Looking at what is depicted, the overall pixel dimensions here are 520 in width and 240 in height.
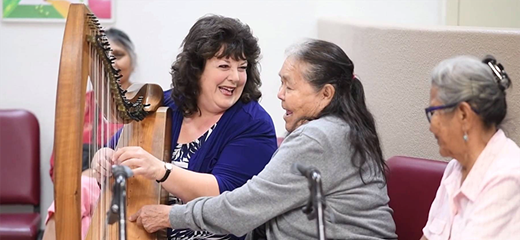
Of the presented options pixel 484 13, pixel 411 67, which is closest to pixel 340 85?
pixel 411 67

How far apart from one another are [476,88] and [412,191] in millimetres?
780

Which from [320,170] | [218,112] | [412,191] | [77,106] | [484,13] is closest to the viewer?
[77,106]

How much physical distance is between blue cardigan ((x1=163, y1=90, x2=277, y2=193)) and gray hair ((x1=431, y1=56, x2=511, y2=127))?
82 centimetres

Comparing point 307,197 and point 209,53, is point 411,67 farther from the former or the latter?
point 307,197

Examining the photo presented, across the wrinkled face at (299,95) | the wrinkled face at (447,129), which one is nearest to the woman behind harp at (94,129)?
the wrinkled face at (299,95)

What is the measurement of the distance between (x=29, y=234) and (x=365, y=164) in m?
2.20

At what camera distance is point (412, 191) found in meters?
2.41

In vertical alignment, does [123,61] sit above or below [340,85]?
below

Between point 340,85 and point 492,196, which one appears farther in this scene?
point 340,85

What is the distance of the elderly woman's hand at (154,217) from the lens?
2184mm

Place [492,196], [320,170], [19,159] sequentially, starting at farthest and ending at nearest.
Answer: [19,159] < [320,170] < [492,196]

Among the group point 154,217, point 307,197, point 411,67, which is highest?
point 411,67

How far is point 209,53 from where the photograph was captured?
247cm

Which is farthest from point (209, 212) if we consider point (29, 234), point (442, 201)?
point (29, 234)
